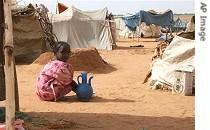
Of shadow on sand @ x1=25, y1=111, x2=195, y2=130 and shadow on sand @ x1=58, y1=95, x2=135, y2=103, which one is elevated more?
shadow on sand @ x1=58, y1=95, x2=135, y2=103

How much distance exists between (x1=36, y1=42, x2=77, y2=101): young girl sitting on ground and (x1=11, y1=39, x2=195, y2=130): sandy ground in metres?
0.20

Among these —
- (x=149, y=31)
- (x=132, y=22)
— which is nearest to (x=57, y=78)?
(x=132, y=22)

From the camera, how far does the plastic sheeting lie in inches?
421

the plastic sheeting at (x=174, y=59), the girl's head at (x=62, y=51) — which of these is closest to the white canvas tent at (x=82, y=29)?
the plastic sheeting at (x=174, y=59)

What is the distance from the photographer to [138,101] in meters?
9.41

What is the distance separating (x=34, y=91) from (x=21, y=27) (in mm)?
7438

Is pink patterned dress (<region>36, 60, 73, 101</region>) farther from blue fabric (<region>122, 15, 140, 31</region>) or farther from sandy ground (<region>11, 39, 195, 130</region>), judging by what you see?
blue fabric (<region>122, 15, 140, 31</region>)

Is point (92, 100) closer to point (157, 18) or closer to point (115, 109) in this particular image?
point (115, 109)

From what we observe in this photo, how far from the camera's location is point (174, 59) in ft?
35.7

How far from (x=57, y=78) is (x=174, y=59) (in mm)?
3054

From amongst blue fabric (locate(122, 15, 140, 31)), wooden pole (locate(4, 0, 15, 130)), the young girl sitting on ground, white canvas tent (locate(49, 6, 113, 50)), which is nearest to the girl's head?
the young girl sitting on ground

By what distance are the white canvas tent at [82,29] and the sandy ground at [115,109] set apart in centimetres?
1032

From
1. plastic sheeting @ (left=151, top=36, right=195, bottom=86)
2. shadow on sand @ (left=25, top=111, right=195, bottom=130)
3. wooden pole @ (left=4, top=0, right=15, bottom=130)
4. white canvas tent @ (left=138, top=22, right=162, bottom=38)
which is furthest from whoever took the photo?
white canvas tent @ (left=138, top=22, right=162, bottom=38)
